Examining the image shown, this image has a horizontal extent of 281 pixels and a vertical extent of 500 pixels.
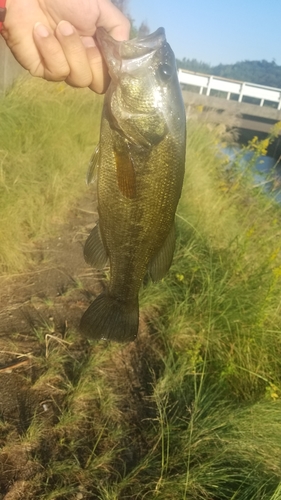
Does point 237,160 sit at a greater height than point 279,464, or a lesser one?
greater

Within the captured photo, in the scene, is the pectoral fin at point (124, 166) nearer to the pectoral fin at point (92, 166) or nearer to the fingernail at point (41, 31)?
the pectoral fin at point (92, 166)

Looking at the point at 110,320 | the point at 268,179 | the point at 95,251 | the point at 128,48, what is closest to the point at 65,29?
the point at 128,48

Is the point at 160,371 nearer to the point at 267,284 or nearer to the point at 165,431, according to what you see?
the point at 165,431

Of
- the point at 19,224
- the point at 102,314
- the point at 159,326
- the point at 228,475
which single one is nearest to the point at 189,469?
the point at 228,475

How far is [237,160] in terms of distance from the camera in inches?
254

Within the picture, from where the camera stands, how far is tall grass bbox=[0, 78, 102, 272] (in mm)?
3896

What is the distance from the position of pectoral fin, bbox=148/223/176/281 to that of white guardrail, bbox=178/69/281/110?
22960mm

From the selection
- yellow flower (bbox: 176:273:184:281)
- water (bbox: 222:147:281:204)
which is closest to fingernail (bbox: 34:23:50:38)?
yellow flower (bbox: 176:273:184:281)

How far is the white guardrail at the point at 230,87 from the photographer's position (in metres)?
24.4

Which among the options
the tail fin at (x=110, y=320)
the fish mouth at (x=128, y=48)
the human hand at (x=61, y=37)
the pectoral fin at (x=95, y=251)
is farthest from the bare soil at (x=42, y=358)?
the fish mouth at (x=128, y=48)

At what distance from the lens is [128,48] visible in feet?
4.85

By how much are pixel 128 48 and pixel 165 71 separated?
15 centimetres

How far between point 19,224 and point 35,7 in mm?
2489

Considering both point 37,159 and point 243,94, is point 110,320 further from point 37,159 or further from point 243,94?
point 243,94
